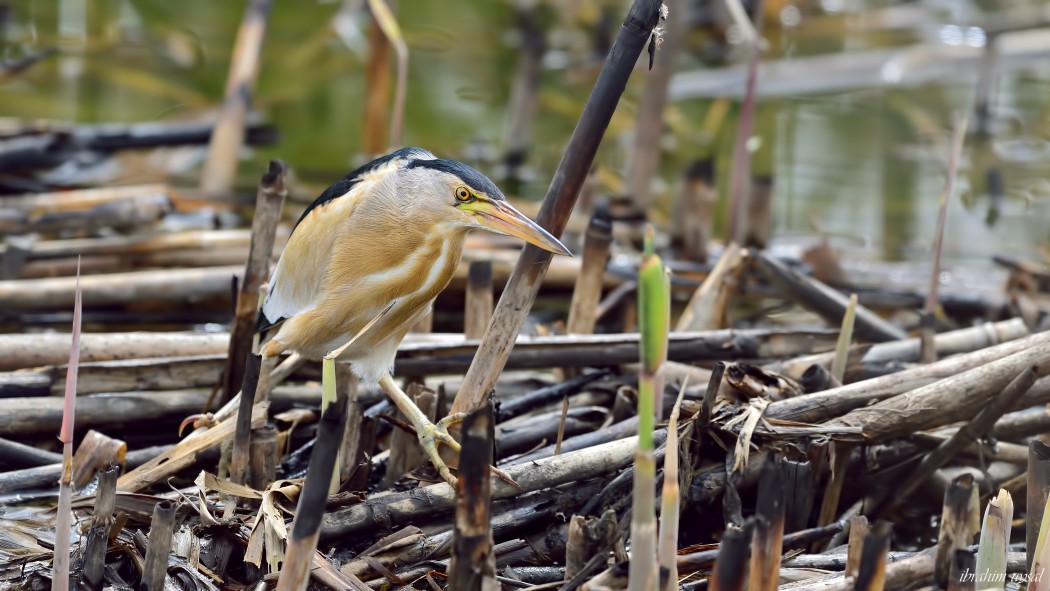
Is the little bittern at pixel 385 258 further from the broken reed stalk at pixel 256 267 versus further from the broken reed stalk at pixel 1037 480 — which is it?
the broken reed stalk at pixel 1037 480

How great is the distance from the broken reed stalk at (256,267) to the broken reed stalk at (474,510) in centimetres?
129

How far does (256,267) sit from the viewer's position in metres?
2.99

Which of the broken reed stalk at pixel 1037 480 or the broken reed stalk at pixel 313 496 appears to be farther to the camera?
the broken reed stalk at pixel 1037 480

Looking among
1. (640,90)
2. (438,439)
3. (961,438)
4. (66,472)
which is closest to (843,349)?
(961,438)

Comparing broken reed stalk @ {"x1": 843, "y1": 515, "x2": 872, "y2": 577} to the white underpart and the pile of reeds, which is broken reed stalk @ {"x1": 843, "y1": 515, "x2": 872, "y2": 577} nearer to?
the pile of reeds

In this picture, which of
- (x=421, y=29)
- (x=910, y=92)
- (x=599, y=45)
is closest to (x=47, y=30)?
(x=421, y=29)

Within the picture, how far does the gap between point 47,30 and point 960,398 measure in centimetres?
693

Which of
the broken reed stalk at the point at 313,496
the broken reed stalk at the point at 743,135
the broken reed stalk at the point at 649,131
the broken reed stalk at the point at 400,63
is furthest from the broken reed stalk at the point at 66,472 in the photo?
the broken reed stalk at the point at 649,131

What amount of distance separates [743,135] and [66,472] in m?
3.03

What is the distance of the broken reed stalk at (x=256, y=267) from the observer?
113 inches

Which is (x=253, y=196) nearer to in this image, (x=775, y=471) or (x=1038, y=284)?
(x=1038, y=284)

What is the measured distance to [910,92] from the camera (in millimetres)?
7578

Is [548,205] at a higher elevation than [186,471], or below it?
higher

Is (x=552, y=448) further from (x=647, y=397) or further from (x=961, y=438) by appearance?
(x=647, y=397)
